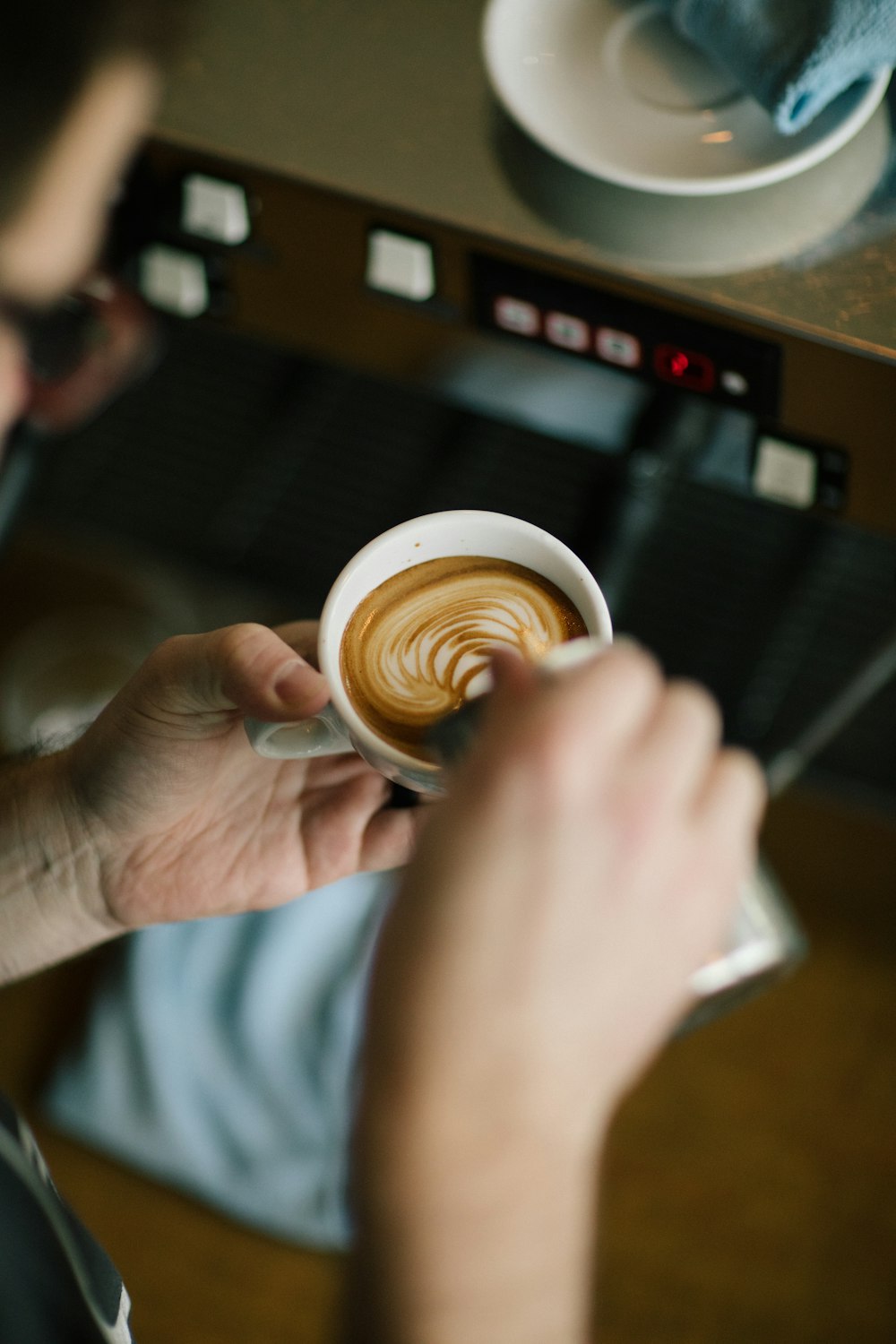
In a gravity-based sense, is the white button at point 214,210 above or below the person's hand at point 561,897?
below

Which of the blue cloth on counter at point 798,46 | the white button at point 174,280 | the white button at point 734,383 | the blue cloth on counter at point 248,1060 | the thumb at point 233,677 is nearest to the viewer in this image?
the thumb at point 233,677

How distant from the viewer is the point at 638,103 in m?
0.84

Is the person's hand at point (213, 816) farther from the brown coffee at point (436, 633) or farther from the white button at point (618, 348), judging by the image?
the white button at point (618, 348)

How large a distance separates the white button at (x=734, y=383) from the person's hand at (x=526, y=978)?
0.46 metres

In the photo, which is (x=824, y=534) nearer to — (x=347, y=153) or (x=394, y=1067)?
(x=347, y=153)

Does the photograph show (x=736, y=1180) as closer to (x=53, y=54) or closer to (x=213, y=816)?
(x=213, y=816)

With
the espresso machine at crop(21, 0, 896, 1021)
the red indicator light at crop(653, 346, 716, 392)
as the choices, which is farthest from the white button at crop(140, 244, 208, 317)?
the red indicator light at crop(653, 346, 716, 392)

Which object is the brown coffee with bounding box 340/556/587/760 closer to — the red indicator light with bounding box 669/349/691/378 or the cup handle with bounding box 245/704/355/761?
the cup handle with bounding box 245/704/355/761

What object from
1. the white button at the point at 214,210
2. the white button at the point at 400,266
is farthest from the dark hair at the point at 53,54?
the white button at the point at 400,266

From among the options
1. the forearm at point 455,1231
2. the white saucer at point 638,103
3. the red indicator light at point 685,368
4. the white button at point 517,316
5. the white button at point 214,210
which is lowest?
the forearm at point 455,1231

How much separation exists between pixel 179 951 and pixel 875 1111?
38.1 inches

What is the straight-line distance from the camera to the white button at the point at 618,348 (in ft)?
2.85

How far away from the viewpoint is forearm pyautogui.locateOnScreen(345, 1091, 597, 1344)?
1.48ft

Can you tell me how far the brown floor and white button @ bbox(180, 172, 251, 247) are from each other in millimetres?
925
